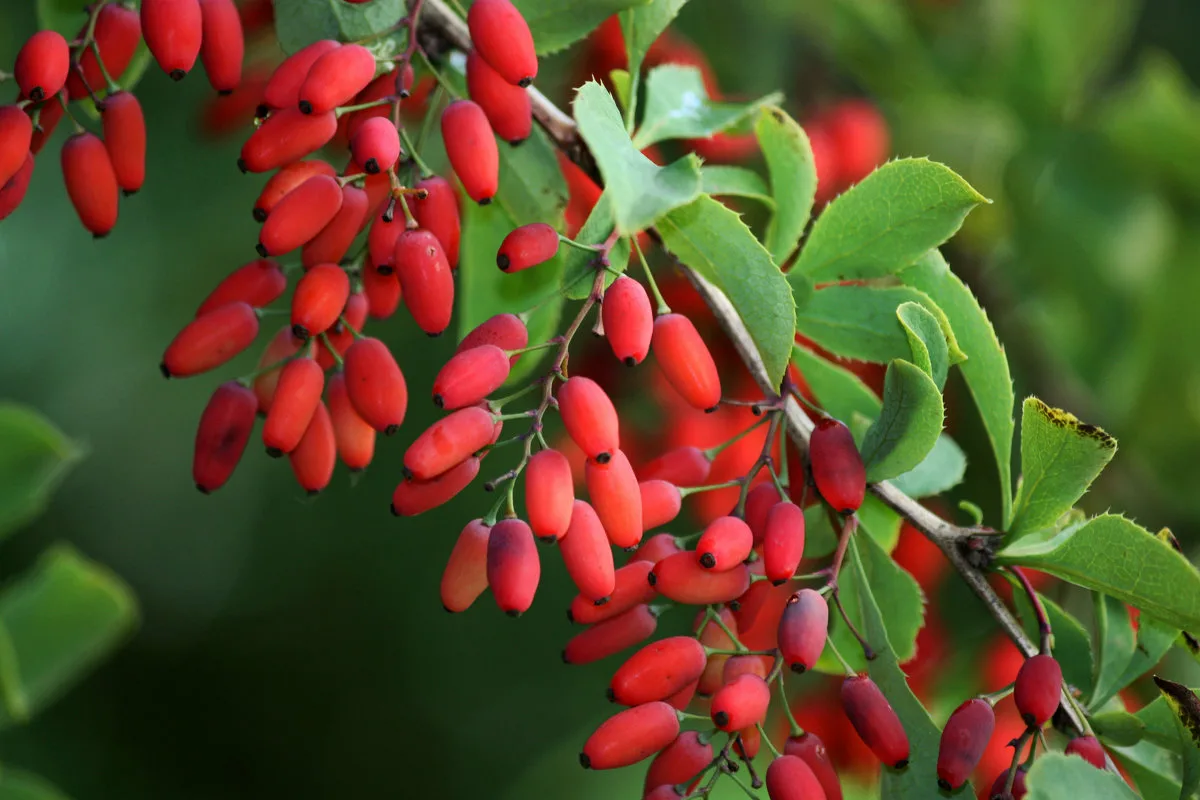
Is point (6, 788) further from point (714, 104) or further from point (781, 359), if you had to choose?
point (714, 104)

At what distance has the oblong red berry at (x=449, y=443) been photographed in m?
0.77

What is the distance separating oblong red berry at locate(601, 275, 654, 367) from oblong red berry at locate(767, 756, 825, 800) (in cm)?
27

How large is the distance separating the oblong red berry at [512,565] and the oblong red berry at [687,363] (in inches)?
5.5

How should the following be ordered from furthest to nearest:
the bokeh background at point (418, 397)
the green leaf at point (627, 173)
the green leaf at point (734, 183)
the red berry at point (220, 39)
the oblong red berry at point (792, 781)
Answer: the bokeh background at point (418, 397)
the green leaf at point (734, 183)
the red berry at point (220, 39)
the oblong red berry at point (792, 781)
the green leaf at point (627, 173)

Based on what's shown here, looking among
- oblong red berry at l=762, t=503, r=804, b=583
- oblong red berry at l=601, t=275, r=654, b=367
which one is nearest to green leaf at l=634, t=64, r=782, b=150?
oblong red berry at l=601, t=275, r=654, b=367

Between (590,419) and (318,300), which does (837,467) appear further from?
(318,300)

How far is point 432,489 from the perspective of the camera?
0.82 meters

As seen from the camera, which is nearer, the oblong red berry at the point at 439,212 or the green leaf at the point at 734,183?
the oblong red berry at the point at 439,212

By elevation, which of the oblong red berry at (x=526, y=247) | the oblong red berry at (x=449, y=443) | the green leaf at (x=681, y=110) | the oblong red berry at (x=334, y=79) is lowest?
the oblong red berry at (x=449, y=443)

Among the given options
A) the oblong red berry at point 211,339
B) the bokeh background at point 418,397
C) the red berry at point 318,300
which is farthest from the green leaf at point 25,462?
the bokeh background at point 418,397

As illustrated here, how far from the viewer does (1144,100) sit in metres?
1.78

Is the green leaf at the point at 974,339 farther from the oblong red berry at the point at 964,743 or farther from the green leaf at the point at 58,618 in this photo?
the green leaf at the point at 58,618

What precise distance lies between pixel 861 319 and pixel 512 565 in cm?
32

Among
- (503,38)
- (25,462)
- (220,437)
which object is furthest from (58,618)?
(503,38)
